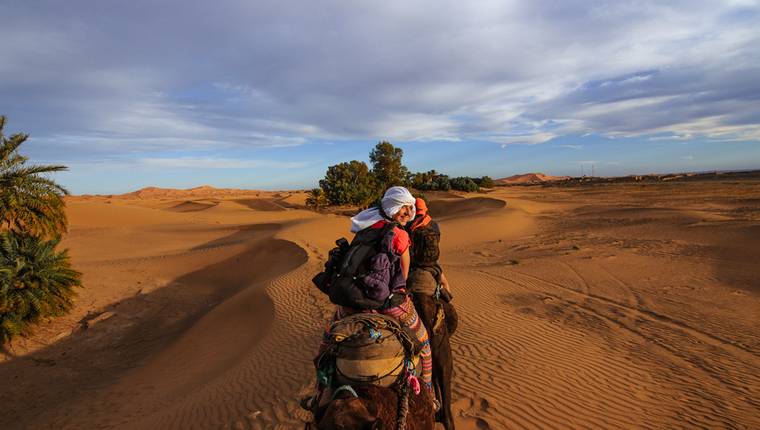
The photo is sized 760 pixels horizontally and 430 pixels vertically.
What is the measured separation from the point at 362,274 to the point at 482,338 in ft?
17.0

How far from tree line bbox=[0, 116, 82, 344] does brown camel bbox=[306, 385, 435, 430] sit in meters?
11.2

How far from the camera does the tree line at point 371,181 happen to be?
36.5m

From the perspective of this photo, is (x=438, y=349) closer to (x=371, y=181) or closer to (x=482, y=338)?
(x=482, y=338)

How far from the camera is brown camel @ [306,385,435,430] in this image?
2158 millimetres

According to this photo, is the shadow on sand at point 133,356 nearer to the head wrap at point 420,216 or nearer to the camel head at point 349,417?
the head wrap at point 420,216

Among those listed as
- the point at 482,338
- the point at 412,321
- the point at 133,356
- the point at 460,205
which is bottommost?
the point at 133,356

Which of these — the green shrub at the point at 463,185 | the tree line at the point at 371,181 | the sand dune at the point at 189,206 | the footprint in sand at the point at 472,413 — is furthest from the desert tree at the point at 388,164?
the footprint in sand at the point at 472,413

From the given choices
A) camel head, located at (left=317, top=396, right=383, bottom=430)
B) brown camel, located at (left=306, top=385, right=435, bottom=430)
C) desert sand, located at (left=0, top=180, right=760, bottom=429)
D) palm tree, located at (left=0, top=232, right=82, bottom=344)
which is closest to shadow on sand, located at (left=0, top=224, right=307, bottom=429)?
desert sand, located at (left=0, top=180, right=760, bottom=429)

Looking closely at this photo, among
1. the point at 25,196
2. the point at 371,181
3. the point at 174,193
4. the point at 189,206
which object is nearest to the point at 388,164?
the point at 371,181

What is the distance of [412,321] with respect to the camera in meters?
3.18

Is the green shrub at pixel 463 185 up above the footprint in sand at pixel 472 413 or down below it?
above

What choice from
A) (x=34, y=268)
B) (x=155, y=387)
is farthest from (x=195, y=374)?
(x=34, y=268)

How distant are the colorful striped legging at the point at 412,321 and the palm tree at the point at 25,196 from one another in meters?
11.0

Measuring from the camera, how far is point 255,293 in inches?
462
